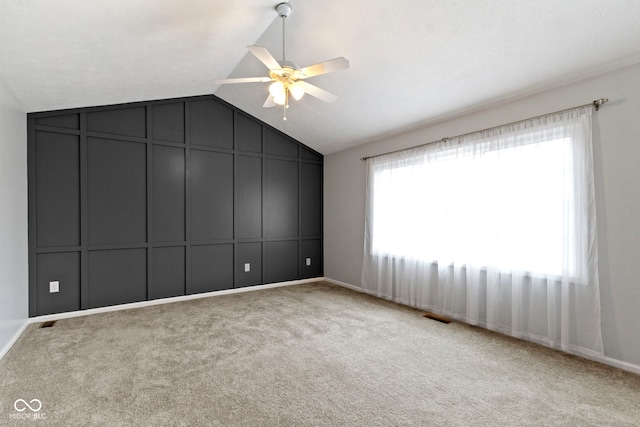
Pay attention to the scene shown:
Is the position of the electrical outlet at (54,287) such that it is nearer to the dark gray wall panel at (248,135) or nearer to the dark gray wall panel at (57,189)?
the dark gray wall panel at (57,189)

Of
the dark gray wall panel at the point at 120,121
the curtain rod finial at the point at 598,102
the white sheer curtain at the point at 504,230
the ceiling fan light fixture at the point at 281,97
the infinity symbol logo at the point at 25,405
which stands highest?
the dark gray wall panel at the point at 120,121

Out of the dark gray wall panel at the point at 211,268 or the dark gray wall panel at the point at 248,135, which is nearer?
the dark gray wall panel at the point at 211,268

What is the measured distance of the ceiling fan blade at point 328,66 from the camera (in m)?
2.38

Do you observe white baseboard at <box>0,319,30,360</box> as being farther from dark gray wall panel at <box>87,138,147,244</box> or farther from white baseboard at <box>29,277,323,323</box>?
dark gray wall panel at <box>87,138,147,244</box>

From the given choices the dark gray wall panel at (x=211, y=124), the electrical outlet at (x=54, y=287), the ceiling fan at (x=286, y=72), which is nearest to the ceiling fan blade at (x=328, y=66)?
the ceiling fan at (x=286, y=72)

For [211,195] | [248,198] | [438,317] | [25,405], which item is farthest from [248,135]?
[25,405]

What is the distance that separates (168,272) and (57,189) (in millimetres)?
1738

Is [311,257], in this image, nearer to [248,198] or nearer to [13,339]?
[248,198]

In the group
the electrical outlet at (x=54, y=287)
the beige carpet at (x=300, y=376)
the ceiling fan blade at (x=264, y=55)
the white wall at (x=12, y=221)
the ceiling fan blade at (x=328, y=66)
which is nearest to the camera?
the beige carpet at (x=300, y=376)

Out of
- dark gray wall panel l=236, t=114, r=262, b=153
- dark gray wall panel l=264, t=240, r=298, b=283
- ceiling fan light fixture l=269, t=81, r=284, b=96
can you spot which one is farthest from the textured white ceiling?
dark gray wall panel l=264, t=240, r=298, b=283

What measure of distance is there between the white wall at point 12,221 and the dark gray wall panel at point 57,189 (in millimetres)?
165

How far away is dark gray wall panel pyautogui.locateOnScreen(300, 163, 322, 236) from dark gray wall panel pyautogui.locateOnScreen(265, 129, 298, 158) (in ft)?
1.10

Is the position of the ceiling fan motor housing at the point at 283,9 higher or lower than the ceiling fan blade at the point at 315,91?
higher

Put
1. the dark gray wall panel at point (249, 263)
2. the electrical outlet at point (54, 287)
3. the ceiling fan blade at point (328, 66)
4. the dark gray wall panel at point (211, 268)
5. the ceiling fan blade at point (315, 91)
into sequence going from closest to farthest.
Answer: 1. the ceiling fan blade at point (328, 66)
2. the ceiling fan blade at point (315, 91)
3. the electrical outlet at point (54, 287)
4. the dark gray wall panel at point (211, 268)
5. the dark gray wall panel at point (249, 263)
